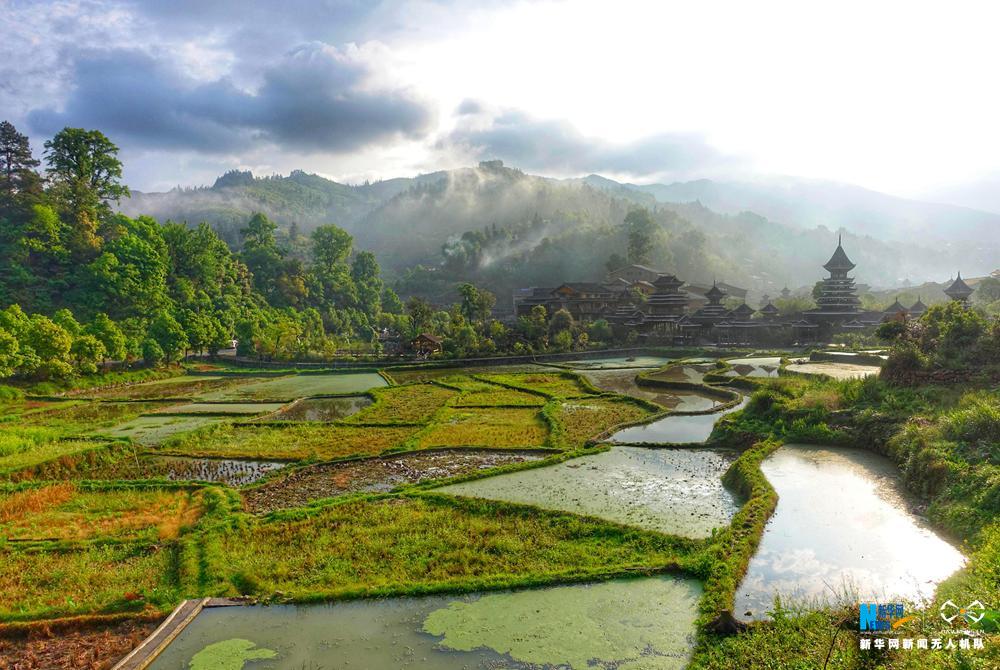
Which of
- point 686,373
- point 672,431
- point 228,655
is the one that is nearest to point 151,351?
point 672,431

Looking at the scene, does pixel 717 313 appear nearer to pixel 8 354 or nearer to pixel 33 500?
pixel 33 500

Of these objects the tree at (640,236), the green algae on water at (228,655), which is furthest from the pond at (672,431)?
the tree at (640,236)

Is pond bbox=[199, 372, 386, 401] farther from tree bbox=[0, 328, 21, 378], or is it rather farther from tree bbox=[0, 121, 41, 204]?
tree bbox=[0, 121, 41, 204]

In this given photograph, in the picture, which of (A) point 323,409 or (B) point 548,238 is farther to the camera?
(B) point 548,238

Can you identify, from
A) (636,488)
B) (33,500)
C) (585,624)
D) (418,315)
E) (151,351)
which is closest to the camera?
(585,624)

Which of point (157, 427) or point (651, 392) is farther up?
point (651, 392)

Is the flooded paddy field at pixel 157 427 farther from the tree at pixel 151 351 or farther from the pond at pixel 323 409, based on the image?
the tree at pixel 151 351

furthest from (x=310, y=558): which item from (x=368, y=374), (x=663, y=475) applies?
(x=368, y=374)
